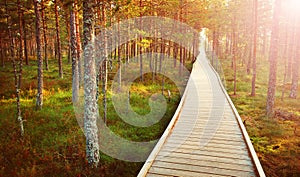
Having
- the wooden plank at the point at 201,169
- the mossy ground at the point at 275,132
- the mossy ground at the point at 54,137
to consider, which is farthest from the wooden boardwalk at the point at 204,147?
the mossy ground at the point at 54,137

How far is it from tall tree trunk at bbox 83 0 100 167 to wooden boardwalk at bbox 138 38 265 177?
222 cm

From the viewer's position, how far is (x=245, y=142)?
7.88 meters

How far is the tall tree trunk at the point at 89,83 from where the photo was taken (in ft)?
23.6

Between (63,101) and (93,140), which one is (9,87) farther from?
(93,140)

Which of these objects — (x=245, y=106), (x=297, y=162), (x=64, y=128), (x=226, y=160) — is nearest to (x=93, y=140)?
(x=64, y=128)

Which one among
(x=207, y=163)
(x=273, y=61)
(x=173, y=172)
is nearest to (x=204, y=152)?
(x=207, y=163)

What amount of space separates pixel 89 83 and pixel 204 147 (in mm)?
4548

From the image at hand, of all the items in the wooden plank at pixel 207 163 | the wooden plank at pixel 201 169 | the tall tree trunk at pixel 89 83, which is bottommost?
the wooden plank at pixel 201 169

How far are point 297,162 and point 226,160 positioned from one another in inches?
116

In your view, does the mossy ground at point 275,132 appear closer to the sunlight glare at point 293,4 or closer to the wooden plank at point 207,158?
the wooden plank at point 207,158

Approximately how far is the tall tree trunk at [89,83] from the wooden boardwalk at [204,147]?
2.22 metres

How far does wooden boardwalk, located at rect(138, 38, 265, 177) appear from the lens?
617 centimetres

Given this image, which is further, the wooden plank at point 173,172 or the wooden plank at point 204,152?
the wooden plank at point 204,152

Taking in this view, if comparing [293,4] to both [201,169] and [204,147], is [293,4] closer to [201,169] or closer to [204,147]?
[204,147]
